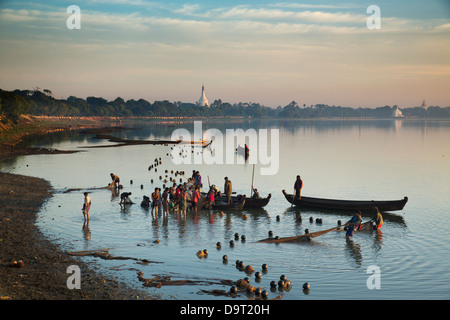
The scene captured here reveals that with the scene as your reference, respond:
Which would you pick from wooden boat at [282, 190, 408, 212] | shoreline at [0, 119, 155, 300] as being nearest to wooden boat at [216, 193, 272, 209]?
wooden boat at [282, 190, 408, 212]

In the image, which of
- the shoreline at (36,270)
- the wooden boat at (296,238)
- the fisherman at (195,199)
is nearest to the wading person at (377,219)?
the wooden boat at (296,238)

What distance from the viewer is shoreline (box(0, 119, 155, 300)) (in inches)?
597

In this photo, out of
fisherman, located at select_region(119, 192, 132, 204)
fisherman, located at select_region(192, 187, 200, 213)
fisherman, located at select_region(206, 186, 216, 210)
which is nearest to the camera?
fisherman, located at select_region(192, 187, 200, 213)

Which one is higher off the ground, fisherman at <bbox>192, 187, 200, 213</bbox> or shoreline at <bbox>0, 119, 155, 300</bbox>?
fisherman at <bbox>192, 187, 200, 213</bbox>

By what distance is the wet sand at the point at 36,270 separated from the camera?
597 inches

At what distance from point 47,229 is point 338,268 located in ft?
53.0

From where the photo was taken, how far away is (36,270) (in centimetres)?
1744

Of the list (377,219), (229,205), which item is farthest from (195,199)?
(377,219)

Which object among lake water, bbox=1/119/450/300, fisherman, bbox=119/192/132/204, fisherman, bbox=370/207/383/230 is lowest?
lake water, bbox=1/119/450/300

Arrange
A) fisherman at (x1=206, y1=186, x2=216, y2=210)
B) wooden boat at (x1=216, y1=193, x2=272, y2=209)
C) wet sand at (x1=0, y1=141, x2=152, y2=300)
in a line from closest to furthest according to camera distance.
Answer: wet sand at (x1=0, y1=141, x2=152, y2=300), fisherman at (x1=206, y1=186, x2=216, y2=210), wooden boat at (x1=216, y1=193, x2=272, y2=209)

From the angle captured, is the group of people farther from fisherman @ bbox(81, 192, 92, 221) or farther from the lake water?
fisherman @ bbox(81, 192, 92, 221)

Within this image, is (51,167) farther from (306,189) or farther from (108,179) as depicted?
(306,189)

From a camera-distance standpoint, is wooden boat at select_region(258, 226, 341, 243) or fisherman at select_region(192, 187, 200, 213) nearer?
wooden boat at select_region(258, 226, 341, 243)
